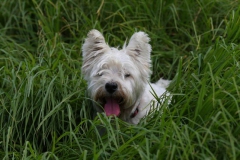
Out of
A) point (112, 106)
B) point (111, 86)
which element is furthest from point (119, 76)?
point (112, 106)

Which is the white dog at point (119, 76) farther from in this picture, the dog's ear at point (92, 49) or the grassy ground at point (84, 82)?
the grassy ground at point (84, 82)

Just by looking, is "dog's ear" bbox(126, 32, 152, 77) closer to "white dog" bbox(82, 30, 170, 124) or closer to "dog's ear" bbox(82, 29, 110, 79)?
"white dog" bbox(82, 30, 170, 124)

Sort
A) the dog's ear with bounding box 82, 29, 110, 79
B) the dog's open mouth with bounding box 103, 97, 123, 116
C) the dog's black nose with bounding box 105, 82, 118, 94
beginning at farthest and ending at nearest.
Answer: the dog's ear with bounding box 82, 29, 110, 79 → the dog's open mouth with bounding box 103, 97, 123, 116 → the dog's black nose with bounding box 105, 82, 118, 94

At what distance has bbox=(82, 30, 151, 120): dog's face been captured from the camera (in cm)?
520

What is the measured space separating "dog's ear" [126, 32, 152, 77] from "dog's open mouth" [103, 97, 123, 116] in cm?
A: 44

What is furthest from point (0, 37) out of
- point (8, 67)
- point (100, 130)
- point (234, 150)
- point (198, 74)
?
point (234, 150)

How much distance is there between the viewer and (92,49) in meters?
5.56

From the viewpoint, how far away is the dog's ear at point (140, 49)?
5.52 metres

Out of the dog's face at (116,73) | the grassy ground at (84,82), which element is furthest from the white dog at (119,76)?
the grassy ground at (84,82)

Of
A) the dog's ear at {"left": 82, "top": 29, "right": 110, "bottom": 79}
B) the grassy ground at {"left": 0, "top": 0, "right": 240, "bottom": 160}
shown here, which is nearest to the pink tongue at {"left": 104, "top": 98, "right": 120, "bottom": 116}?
the grassy ground at {"left": 0, "top": 0, "right": 240, "bottom": 160}

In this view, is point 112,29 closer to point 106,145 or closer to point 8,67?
point 8,67

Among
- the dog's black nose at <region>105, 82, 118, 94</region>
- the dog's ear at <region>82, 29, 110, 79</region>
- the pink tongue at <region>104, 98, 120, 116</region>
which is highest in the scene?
the dog's ear at <region>82, 29, 110, 79</region>

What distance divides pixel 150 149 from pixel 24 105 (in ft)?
4.41

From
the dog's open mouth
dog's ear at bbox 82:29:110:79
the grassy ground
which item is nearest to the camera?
the grassy ground
